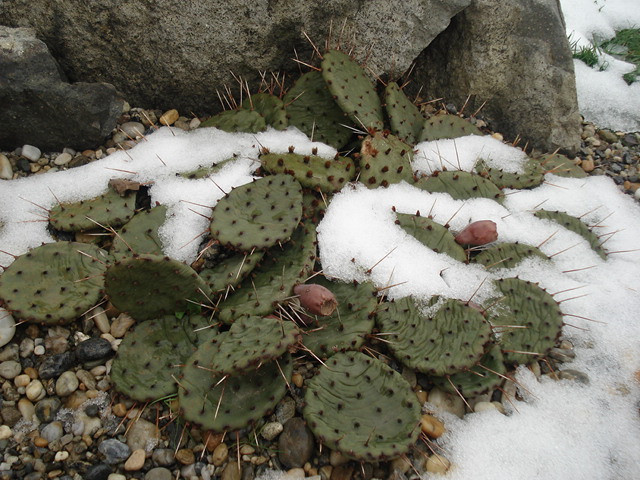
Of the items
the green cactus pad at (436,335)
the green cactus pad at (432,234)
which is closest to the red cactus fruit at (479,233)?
the green cactus pad at (432,234)

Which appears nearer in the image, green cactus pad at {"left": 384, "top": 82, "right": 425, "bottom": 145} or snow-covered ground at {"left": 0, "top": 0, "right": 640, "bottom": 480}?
snow-covered ground at {"left": 0, "top": 0, "right": 640, "bottom": 480}

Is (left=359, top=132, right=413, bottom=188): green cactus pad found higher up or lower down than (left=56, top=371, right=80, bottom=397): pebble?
higher up

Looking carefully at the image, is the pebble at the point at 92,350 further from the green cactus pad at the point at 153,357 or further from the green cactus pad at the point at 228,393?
the green cactus pad at the point at 228,393

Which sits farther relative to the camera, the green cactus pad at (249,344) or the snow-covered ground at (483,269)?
the snow-covered ground at (483,269)

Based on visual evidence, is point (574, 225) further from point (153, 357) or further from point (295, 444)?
point (153, 357)

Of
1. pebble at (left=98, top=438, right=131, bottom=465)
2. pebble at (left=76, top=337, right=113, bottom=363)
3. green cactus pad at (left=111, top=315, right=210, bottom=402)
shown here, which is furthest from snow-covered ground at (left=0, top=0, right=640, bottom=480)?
pebble at (left=98, top=438, right=131, bottom=465)

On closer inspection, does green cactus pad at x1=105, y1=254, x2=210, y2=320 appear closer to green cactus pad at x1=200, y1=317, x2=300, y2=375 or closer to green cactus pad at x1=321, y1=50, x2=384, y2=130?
green cactus pad at x1=200, y1=317, x2=300, y2=375

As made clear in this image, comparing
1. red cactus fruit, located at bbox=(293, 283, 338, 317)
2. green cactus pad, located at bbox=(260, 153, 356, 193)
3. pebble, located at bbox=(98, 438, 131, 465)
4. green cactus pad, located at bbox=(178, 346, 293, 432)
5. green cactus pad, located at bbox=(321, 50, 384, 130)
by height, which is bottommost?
pebble, located at bbox=(98, 438, 131, 465)

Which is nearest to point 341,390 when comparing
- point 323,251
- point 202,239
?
point 323,251

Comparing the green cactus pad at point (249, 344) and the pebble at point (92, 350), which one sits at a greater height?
the green cactus pad at point (249, 344)
